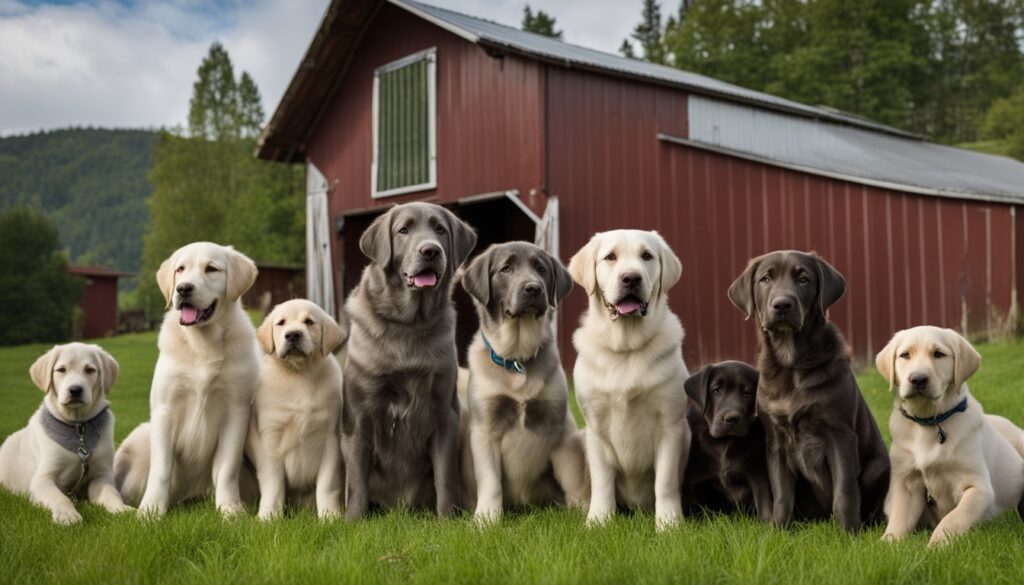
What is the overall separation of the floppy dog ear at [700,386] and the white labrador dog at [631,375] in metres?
0.07

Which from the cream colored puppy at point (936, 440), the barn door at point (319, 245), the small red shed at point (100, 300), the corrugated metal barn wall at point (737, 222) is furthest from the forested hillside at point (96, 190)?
the cream colored puppy at point (936, 440)

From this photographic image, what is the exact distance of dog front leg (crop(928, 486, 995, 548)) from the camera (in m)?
4.20

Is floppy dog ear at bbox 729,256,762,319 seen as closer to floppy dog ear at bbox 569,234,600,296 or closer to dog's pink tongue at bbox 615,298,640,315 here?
dog's pink tongue at bbox 615,298,640,315

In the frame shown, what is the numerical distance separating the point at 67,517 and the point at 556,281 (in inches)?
126

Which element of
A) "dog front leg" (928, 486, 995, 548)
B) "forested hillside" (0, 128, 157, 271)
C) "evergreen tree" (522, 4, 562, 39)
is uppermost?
"evergreen tree" (522, 4, 562, 39)

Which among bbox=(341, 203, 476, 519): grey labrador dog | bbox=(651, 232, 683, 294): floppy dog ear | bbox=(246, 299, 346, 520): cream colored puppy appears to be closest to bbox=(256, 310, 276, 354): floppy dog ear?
bbox=(246, 299, 346, 520): cream colored puppy

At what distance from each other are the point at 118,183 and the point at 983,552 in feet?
295

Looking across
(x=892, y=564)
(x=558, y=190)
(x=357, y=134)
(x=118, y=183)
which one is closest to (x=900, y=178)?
(x=558, y=190)

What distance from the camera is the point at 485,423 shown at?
16.9 ft

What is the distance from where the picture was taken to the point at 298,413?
5.26 m

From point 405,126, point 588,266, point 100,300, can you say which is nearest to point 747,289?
point 588,266

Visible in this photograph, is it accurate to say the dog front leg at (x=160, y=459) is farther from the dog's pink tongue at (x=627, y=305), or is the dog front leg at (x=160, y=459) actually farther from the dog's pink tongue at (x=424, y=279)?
the dog's pink tongue at (x=627, y=305)

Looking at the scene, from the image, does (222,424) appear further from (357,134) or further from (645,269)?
(357,134)

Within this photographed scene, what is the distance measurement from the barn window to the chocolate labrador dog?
12284mm
